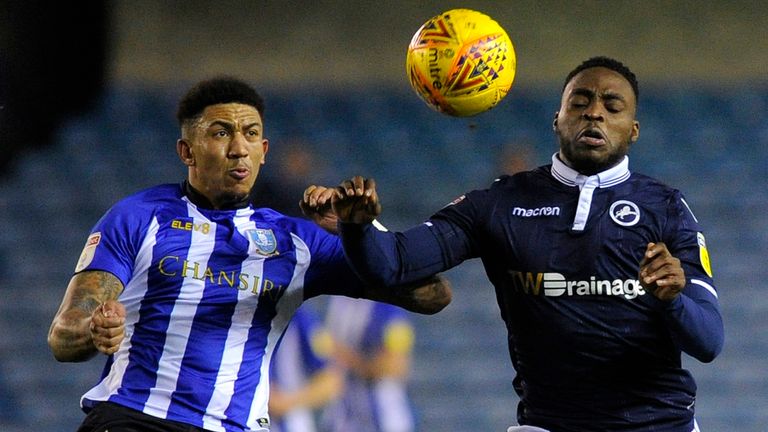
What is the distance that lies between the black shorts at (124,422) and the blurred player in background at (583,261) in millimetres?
791

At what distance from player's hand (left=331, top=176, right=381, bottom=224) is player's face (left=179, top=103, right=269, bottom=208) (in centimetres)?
55

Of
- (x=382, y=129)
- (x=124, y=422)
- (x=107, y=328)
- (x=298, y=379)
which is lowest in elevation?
(x=298, y=379)

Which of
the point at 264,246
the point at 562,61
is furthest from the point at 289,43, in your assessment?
the point at 264,246

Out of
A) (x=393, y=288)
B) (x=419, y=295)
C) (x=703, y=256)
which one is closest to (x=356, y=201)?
(x=393, y=288)

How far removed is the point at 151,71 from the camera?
42.4 ft

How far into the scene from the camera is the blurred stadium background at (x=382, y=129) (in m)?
10.1

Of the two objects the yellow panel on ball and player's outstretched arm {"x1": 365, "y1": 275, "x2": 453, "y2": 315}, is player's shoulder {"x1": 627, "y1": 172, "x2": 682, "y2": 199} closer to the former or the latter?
the yellow panel on ball

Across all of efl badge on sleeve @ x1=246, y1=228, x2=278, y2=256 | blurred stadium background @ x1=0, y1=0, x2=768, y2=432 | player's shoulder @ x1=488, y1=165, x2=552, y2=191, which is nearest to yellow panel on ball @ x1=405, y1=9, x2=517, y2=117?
player's shoulder @ x1=488, y1=165, x2=552, y2=191

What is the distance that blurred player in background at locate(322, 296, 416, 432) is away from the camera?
24.9 ft

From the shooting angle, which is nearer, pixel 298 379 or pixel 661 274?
pixel 661 274

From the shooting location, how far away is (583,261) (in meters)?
4.23

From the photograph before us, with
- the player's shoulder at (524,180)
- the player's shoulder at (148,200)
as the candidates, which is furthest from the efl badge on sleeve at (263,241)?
the player's shoulder at (524,180)

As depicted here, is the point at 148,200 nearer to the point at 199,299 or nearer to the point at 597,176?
the point at 199,299

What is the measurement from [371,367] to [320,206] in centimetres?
353
